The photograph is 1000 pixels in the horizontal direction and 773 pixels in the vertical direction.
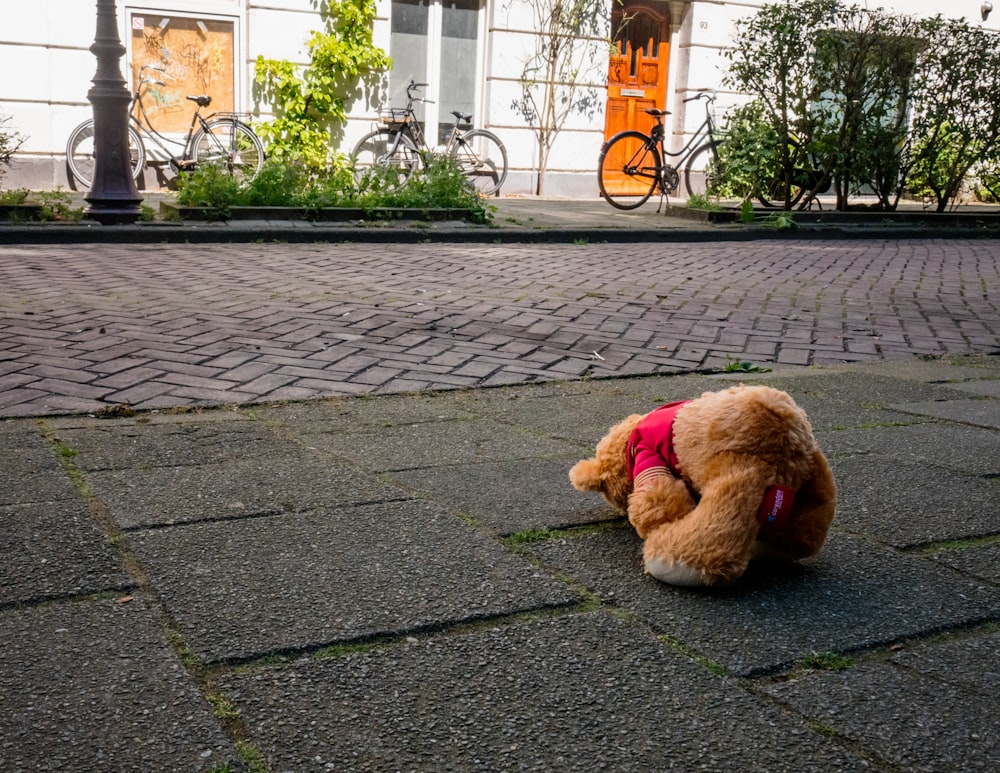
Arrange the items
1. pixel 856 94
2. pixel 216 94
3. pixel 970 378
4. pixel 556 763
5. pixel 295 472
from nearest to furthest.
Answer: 1. pixel 556 763
2. pixel 295 472
3. pixel 970 378
4. pixel 856 94
5. pixel 216 94

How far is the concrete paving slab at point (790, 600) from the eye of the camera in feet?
6.79

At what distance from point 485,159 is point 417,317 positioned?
8.96 m

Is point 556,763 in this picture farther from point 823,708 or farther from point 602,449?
point 602,449

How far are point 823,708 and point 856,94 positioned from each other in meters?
10.9

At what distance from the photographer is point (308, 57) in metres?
13.4

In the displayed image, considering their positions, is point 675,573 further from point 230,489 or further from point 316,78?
point 316,78

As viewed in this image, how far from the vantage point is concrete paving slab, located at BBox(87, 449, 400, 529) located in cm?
270

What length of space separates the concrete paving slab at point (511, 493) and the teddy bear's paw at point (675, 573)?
1.34 ft

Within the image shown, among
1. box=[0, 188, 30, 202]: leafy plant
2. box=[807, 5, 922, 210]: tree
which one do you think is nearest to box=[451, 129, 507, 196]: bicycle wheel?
box=[807, 5, 922, 210]: tree

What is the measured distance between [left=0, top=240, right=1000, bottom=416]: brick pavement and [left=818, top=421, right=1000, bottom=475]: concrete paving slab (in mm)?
1241

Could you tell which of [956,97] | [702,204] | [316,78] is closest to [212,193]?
[316,78]

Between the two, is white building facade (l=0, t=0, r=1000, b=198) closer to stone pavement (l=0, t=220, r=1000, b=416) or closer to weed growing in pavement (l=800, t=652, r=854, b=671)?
stone pavement (l=0, t=220, r=1000, b=416)

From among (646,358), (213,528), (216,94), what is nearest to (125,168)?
(216,94)

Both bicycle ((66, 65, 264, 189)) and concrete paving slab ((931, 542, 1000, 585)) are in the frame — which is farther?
bicycle ((66, 65, 264, 189))
